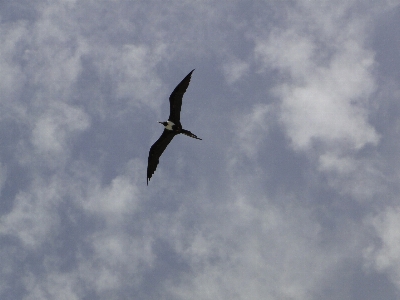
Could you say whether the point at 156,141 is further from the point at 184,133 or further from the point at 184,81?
the point at 184,81

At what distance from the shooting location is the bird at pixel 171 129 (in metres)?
39.5

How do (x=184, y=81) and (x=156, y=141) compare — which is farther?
(x=156, y=141)

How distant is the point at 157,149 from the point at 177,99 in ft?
19.8

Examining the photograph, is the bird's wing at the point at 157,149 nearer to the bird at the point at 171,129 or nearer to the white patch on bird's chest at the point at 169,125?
the bird at the point at 171,129

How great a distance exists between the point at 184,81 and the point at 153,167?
996 centimetres

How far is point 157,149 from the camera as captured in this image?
42.5m

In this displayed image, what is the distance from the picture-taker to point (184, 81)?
3934cm

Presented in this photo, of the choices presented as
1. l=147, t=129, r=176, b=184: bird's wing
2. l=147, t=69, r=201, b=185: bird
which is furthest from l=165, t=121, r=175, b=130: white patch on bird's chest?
l=147, t=129, r=176, b=184: bird's wing

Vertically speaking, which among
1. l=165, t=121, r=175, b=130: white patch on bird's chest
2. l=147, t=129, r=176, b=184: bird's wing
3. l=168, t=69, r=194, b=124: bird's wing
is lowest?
l=147, t=129, r=176, b=184: bird's wing

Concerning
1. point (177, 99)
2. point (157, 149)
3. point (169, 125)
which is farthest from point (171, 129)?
point (177, 99)

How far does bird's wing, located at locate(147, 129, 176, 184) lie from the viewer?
42219 millimetres

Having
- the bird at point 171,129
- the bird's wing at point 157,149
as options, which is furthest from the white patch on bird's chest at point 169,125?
the bird's wing at point 157,149

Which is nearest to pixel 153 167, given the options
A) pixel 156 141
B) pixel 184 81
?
pixel 156 141

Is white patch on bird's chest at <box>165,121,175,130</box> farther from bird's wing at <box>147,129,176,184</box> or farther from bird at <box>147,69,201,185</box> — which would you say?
bird's wing at <box>147,129,176,184</box>
